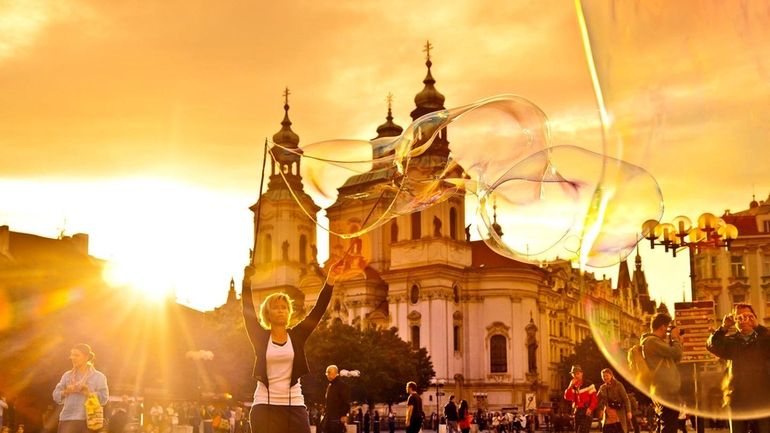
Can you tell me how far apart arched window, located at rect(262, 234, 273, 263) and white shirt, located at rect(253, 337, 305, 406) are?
3644 inches

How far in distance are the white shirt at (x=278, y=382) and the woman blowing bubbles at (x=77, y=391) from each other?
3855mm

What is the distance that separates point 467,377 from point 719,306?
24600 millimetres

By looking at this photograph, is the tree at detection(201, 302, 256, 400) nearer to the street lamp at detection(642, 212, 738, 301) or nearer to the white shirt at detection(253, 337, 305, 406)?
the street lamp at detection(642, 212, 738, 301)

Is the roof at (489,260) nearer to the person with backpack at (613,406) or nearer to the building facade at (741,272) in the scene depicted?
the building facade at (741,272)

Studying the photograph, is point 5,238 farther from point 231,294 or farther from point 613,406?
point 231,294

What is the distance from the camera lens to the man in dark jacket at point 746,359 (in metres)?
9.98

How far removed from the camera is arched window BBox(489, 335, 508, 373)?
291ft

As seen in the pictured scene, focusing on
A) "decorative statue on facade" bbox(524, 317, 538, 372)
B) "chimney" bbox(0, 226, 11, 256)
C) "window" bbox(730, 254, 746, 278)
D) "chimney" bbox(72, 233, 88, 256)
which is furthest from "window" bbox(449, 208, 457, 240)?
"chimney" bbox(0, 226, 11, 256)

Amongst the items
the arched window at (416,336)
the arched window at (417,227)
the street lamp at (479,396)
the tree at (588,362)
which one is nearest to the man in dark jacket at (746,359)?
the tree at (588,362)

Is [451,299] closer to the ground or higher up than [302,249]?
closer to the ground

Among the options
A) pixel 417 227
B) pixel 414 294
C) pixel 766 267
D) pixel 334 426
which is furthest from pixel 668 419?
pixel 417 227

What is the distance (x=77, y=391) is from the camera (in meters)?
11.4

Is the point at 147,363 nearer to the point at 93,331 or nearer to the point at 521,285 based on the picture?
the point at 93,331

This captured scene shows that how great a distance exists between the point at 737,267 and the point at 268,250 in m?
47.8
